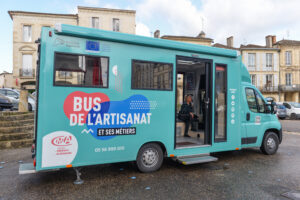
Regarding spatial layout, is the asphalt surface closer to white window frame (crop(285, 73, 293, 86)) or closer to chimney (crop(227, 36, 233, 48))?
chimney (crop(227, 36, 233, 48))

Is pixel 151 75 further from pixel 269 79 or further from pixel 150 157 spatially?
pixel 269 79

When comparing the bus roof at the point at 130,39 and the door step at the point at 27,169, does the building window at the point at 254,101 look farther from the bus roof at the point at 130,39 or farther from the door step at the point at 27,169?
the door step at the point at 27,169

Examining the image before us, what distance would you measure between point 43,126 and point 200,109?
17.3ft

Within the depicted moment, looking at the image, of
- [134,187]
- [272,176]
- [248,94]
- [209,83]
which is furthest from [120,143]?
[248,94]

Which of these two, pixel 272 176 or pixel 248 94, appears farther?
pixel 248 94

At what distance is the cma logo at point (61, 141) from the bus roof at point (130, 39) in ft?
6.53

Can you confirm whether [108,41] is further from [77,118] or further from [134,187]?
[134,187]

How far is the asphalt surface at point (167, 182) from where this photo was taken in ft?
13.1

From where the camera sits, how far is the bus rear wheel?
498cm

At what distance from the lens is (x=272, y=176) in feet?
16.5

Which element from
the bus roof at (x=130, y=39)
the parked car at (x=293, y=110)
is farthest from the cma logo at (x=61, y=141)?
the parked car at (x=293, y=110)

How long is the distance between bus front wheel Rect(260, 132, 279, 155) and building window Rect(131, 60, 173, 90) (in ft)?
12.6

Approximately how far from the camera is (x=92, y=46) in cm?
453

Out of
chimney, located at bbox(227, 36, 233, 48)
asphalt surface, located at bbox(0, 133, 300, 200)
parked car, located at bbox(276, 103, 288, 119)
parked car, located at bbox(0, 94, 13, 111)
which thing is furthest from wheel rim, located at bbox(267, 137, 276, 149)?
chimney, located at bbox(227, 36, 233, 48)
